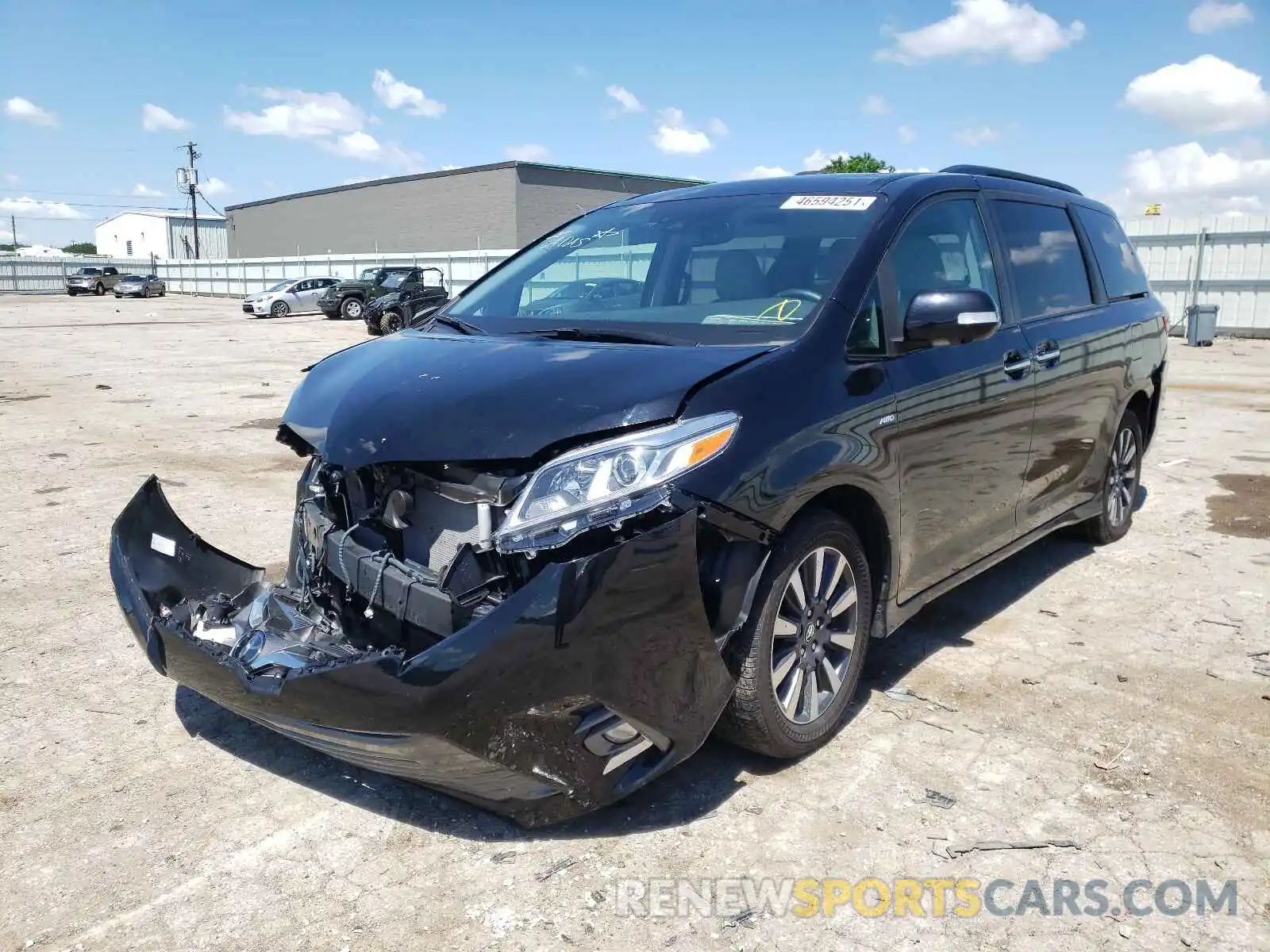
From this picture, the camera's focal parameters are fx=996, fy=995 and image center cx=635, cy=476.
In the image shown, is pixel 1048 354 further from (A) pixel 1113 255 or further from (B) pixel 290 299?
(B) pixel 290 299

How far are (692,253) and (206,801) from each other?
8.37 ft

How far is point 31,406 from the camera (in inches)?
444

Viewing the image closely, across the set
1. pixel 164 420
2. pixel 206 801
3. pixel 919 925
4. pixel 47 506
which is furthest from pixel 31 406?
pixel 919 925

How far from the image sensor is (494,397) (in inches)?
110

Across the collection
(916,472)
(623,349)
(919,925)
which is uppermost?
(623,349)

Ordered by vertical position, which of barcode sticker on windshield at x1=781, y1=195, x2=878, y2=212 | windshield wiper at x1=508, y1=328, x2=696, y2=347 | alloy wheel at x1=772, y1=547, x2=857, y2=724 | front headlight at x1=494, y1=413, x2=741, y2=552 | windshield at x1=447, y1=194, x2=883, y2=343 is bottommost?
alloy wheel at x1=772, y1=547, x2=857, y2=724

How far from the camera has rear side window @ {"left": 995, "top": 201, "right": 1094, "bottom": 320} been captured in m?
4.35

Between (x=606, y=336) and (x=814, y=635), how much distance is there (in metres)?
1.18

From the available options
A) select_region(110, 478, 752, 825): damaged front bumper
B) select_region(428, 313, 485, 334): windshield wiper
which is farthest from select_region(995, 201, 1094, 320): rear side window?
select_region(110, 478, 752, 825): damaged front bumper

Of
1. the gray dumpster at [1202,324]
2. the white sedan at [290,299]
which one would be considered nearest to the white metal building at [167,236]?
the white sedan at [290,299]

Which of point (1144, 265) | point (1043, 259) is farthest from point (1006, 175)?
point (1144, 265)

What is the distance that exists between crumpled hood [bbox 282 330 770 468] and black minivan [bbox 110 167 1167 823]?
11 mm

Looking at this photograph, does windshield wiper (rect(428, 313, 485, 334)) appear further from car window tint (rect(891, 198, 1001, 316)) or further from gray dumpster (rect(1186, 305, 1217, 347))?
gray dumpster (rect(1186, 305, 1217, 347))

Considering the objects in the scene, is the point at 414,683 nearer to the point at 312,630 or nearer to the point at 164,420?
the point at 312,630
